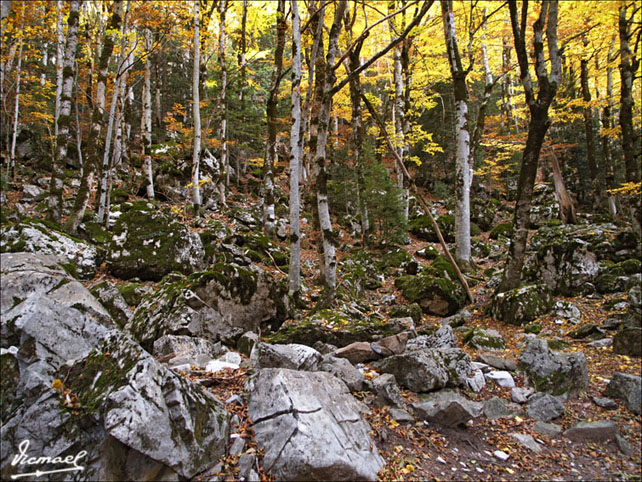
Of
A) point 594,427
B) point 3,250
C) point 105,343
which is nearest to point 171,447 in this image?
point 105,343

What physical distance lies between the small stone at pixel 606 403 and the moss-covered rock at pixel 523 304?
298cm

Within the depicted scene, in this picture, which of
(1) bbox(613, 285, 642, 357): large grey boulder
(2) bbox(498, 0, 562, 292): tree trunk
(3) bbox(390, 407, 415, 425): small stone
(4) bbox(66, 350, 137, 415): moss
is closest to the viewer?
(4) bbox(66, 350, 137, 415): moss

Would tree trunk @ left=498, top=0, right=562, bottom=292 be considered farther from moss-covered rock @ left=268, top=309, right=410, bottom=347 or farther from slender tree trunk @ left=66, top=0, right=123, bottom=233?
slender tree trunk @ left=66, top=0, right=123, bottom=233

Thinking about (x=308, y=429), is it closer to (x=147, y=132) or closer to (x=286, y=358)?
(x=286, y=358)

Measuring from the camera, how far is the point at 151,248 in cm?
872

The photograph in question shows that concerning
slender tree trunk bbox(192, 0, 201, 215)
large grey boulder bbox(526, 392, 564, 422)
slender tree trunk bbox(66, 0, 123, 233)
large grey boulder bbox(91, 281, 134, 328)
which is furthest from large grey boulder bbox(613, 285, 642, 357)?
slender tree trunk bbox(66, 0, 123, 233)

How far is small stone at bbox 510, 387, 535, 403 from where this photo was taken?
418 centimetres

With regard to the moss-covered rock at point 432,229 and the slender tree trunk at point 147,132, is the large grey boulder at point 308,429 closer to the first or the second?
the moss-covered rock at point 432,229

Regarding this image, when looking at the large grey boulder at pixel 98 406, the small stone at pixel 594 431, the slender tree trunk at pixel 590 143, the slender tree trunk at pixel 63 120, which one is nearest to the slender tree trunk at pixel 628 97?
the slender tree trunk at pixel 590 143

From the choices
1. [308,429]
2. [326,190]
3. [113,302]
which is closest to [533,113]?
[326,190]

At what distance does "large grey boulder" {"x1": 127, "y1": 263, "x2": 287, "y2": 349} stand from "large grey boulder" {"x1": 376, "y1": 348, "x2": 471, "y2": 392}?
2.71m

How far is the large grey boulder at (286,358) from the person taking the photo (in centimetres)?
415

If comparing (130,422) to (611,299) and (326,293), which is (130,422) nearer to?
(326,293)

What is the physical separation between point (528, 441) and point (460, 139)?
8840mm
